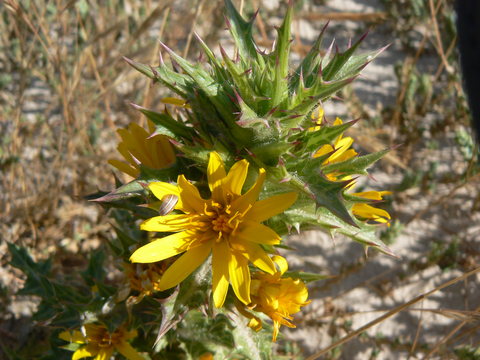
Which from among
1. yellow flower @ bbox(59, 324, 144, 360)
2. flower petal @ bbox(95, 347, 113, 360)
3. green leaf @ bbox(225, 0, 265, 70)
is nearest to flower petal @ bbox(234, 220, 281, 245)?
green leaf @ bbox(225, 0, 265, 70)

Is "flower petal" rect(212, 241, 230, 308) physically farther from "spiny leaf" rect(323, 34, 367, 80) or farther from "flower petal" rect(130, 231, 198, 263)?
"spiny leaf" rect(323, 34, 367, 80)

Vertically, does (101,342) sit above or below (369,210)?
below

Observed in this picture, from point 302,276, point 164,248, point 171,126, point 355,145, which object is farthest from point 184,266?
point 355,145

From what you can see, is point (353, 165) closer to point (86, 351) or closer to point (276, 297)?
point (276, 297)

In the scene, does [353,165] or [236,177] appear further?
[353,165]

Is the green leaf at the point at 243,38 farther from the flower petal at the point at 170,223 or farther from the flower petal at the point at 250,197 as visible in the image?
the flower petal at the point at 170,223

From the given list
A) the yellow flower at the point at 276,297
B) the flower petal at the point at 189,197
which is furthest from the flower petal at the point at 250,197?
the yellow flower at the point at 276,297
